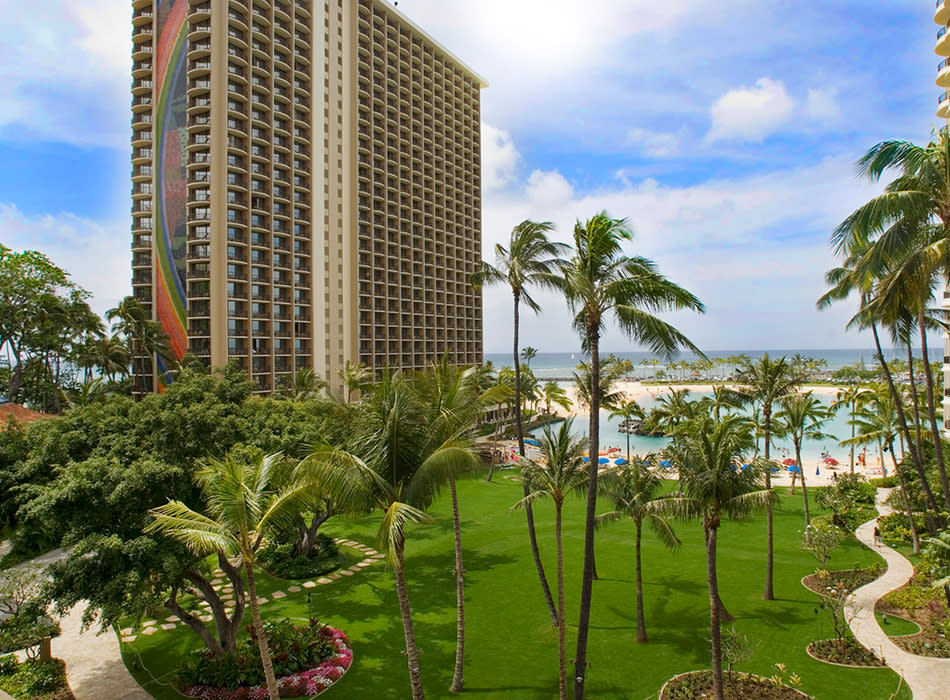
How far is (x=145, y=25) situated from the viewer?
59.2 meters

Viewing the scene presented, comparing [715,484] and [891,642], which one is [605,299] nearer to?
[715,484]

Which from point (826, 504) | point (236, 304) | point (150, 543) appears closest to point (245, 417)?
point (150, 543)

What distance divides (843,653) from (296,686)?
15493mm

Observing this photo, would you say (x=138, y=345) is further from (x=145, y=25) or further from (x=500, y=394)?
(x=500, y=394)

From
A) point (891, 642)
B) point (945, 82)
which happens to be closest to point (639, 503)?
point (891, 642)

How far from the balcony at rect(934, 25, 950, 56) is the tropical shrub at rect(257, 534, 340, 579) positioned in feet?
141

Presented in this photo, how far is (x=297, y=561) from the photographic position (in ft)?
79.0

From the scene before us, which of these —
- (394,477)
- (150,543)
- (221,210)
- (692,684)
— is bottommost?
(692,684)

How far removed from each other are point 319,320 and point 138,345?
680 inches

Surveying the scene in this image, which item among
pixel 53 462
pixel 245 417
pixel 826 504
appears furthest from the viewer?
pixel 826 504

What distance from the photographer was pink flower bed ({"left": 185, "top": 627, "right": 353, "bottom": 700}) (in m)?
14.4

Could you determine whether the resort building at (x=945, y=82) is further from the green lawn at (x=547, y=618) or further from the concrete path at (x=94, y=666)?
the concrete path at (x=94, y=666)

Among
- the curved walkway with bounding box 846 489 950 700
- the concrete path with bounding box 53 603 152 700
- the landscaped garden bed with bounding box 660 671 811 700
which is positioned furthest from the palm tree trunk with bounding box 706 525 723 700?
the concrete path with bounding box 53 603 152 700

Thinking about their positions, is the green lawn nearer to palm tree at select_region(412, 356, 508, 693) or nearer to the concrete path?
the concrete path
